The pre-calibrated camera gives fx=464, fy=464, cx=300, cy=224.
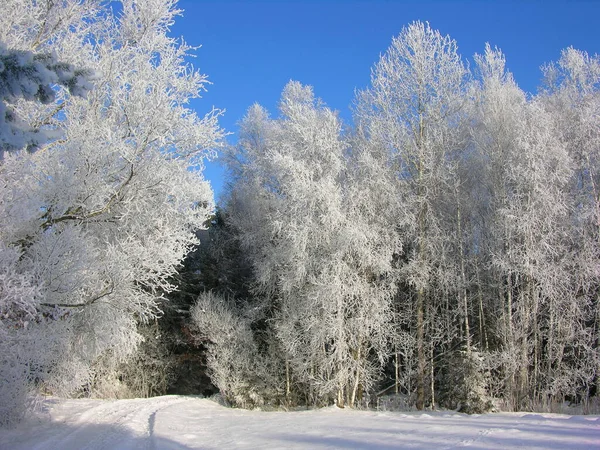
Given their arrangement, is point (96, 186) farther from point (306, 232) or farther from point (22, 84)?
point (306, 232)

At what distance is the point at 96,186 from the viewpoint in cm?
710

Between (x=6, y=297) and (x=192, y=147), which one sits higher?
(x=192, y=147)

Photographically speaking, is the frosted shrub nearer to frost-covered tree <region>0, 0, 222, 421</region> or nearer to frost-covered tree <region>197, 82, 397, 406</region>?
frost-covered tree <region>197, 82, 397, 406</region>

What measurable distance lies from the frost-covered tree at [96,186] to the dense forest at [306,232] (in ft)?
0.13

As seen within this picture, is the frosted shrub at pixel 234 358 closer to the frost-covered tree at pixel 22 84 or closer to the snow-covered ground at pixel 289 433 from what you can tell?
the snow-covered ground at pixel 289 433

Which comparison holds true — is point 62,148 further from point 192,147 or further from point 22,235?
point 192,147

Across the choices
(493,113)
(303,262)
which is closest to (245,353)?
(303,262)

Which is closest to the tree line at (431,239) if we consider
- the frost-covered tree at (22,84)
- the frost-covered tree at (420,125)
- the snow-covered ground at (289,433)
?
the frost-covered tree at (420,125)

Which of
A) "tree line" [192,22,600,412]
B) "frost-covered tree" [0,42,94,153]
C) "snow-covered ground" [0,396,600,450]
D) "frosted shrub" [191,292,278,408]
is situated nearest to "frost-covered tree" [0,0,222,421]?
"snow-covered ground" [0,396,600,450]

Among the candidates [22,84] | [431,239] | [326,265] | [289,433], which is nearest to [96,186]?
[22,84]

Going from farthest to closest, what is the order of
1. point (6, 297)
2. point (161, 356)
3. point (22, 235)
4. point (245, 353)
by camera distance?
point (161, 356) < point (245, 353) < point (22, 235) < point (6, 297)

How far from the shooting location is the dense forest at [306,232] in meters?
7.12

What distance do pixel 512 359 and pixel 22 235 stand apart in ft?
36.3

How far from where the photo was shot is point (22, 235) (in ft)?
22.6
